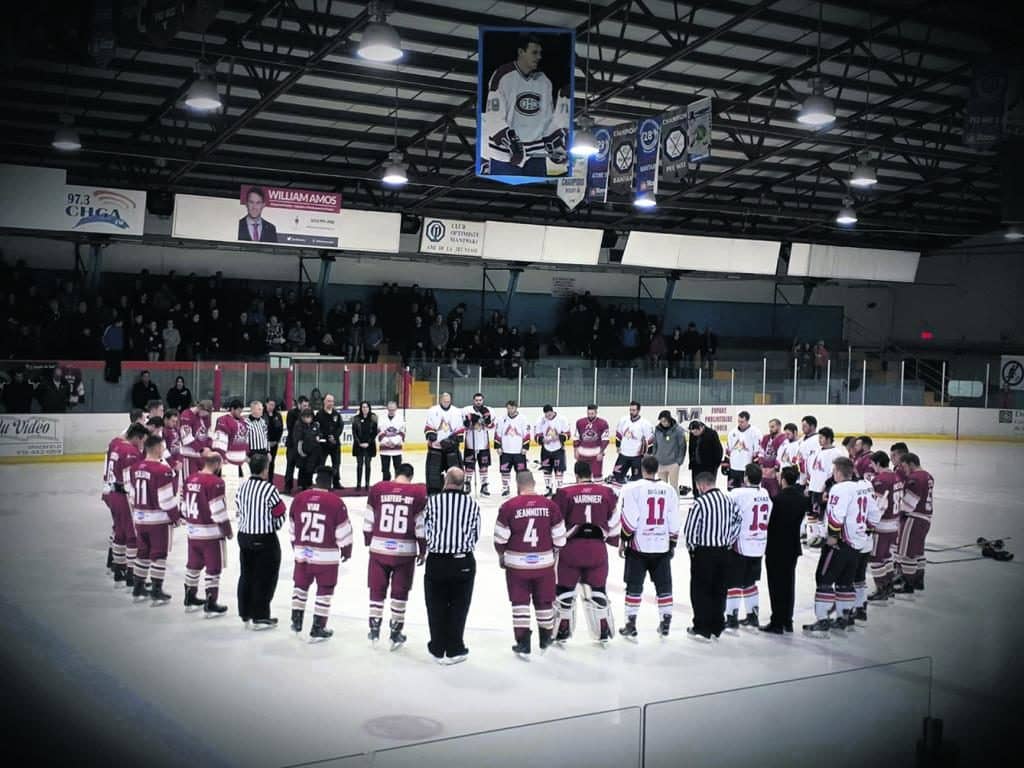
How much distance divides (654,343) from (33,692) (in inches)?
986

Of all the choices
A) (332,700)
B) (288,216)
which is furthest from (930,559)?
(288,216)

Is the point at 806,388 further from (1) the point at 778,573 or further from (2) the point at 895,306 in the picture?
(1) the point at 778,573

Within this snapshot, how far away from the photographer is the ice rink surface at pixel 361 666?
622 centimetres

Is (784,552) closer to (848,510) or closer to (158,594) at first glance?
(848,510)

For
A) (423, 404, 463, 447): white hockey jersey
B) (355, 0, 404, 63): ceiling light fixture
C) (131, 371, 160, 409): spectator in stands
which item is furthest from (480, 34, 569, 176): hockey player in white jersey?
(131, 371, 160, 409): spectator in stands

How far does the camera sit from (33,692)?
7.12m

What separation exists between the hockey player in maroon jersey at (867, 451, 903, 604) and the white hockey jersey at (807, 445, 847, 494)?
150 centimetres

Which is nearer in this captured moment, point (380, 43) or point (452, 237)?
point (380, 43)

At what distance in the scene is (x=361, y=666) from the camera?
791cm

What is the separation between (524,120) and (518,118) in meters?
0.07

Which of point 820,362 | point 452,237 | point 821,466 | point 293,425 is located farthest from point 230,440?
point 820,362

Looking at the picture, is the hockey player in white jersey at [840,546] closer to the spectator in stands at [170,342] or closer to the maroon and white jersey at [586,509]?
the maroon and white jersey at [586,509]

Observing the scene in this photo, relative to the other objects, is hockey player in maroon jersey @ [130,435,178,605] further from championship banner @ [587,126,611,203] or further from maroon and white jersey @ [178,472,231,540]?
championship banner @ [587,126,611,203]

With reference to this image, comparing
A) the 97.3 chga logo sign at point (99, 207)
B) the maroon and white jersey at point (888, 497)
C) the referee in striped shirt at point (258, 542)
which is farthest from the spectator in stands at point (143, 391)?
the maroon and white jersey at point (888, 497)
